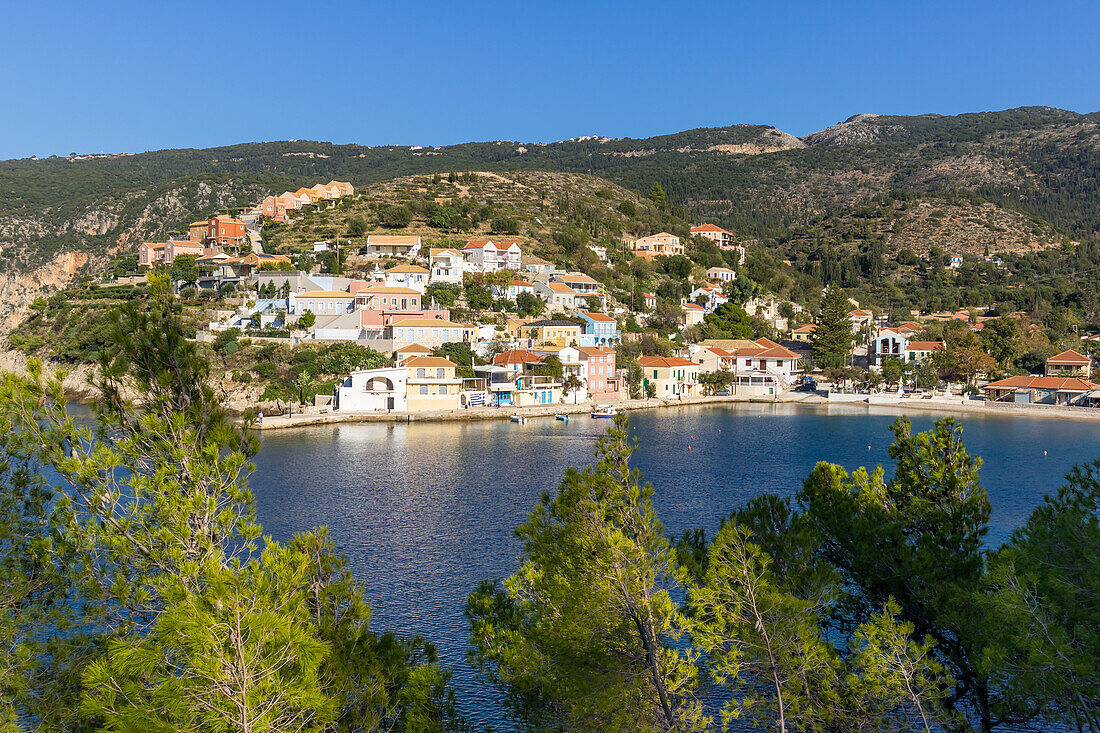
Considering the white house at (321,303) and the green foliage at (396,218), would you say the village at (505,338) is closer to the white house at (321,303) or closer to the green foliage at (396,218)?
the white house at (321,303)

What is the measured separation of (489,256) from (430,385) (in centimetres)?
1876

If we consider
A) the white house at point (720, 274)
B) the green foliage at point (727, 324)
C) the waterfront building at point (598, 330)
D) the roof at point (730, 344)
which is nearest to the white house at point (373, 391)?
the waterfront building at point (598, 330)

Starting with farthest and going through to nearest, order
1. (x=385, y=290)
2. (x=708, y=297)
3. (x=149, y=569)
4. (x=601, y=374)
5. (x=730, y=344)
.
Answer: (x=708, y=297) < (x=730, y=344) < (x=385, y=290) < (x=601, y=374) < (x=149, y=569)

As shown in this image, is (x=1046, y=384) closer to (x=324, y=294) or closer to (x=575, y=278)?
(x=575, y=278)

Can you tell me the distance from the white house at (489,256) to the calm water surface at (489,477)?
19.7 m

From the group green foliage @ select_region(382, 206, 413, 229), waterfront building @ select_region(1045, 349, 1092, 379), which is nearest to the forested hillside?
waterfront building @ select_region(1045, 349, 1092, 379)

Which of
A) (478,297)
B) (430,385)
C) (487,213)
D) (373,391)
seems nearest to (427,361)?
(430,385)

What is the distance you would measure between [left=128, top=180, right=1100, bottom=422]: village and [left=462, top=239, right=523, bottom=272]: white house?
4.6 inches

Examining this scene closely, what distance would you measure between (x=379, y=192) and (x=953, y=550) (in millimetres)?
75793

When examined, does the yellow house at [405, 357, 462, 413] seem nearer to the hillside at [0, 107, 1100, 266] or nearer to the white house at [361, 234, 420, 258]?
the white house at [361, 234, 420, 258]

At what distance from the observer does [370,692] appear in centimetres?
618

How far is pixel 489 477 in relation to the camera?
25.7 m

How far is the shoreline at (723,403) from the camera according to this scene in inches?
1494

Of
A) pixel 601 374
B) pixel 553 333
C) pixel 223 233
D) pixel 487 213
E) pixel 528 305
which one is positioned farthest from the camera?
pixel 487 213
